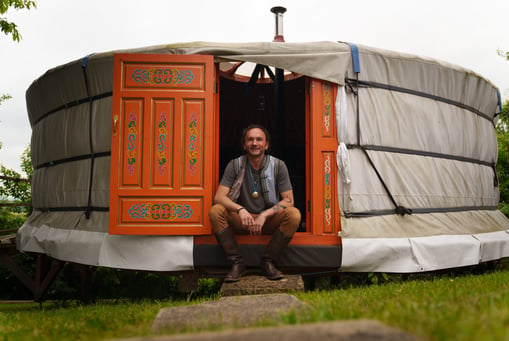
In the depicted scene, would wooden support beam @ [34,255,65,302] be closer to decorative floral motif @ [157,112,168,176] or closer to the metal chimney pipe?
decorative floral motif @ [157,112,168,176]

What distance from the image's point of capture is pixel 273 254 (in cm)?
316

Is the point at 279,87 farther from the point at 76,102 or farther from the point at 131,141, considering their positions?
the point at 76,102

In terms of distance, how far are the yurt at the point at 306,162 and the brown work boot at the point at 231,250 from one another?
0.19 metres

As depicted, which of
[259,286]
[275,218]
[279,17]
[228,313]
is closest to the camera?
[228,313]

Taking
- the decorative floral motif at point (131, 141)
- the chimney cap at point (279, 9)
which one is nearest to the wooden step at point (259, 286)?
the decorative floral motif at point (131, 141)

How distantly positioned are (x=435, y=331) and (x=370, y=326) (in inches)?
7.1

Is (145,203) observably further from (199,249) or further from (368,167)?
(368,167)

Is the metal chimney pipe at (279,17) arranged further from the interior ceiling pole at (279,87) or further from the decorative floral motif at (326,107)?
the decorative floral motif at (326,107)

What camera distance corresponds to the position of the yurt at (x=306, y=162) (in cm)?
337

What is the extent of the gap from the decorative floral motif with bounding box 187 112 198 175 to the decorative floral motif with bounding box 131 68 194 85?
0.95ft

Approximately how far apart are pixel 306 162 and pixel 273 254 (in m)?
0.85

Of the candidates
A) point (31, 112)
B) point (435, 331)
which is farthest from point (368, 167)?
point (31, 112)

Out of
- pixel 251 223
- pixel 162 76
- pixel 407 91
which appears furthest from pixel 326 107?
pixel 162 76

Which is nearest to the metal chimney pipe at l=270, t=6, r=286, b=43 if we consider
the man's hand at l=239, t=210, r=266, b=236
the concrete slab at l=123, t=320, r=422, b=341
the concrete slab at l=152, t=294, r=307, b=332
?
the man's hand at l=239, t=210, r=266, b=236
